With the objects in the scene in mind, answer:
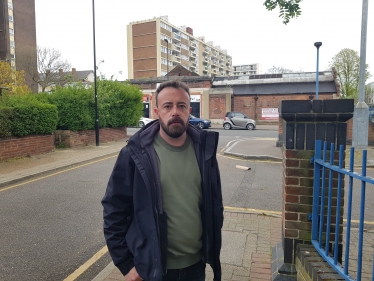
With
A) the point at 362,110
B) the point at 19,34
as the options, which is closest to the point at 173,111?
the point at 362,110

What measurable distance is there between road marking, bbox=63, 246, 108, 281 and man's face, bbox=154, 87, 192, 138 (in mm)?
2267

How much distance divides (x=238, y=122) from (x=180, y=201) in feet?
86.7

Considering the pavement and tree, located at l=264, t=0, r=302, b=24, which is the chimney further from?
tree, located at l=264, t=0, r=302, b=24

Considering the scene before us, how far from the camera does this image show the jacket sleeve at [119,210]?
6.39ft

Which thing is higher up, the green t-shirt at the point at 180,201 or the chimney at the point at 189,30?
the chimney at the point at 189,30

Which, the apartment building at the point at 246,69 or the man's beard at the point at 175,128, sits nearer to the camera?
the man's beard at the point at 175,128

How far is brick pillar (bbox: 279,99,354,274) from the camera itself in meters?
2.76

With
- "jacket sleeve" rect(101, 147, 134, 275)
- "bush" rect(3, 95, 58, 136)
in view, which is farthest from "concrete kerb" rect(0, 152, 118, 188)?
"jacket sleeve" rect(101, 147, 134, 275)

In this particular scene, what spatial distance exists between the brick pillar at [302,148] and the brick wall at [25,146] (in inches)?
400

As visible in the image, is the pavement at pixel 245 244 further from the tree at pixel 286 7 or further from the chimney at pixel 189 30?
the chimney at pixel 189 30

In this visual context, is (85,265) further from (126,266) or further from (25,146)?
(25,146)

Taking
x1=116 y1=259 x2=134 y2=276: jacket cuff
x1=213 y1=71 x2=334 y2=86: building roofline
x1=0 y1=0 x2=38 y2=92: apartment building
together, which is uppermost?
x1=0 y1=0 x2=38 y2=92: apartment building

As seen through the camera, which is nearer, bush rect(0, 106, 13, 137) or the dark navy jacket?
the dark navy jacket

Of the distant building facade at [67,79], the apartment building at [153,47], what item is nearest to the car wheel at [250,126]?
the distant building facade at [67,79]
